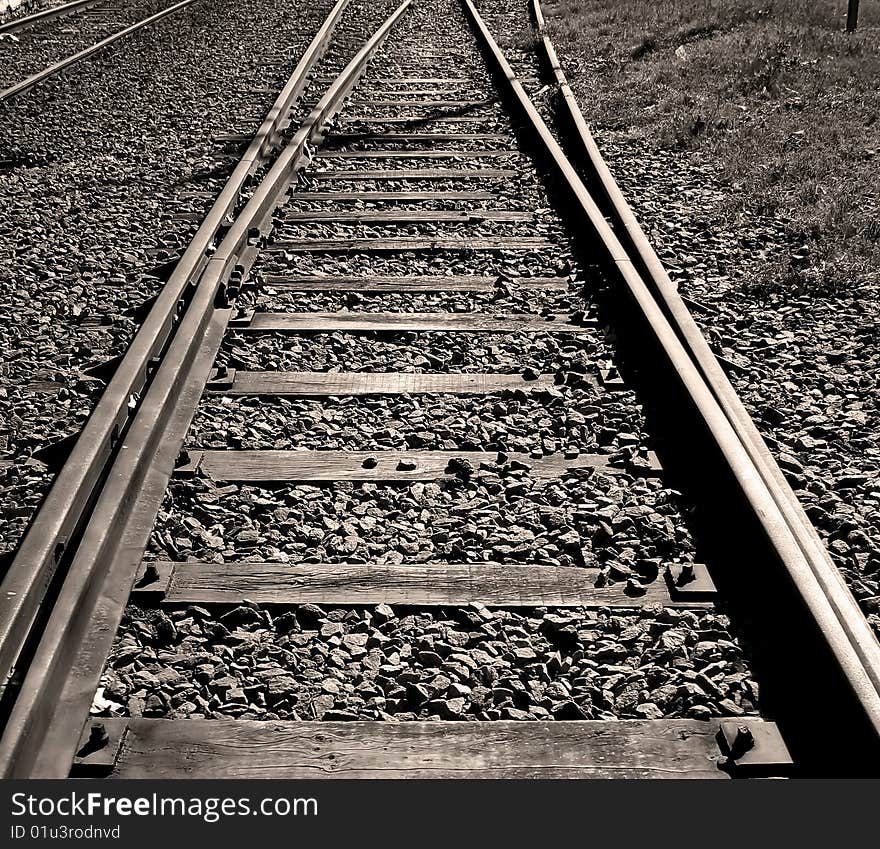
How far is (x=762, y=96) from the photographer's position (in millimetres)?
10477

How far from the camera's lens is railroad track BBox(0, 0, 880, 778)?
8.68 ft

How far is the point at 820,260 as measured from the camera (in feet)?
19.8

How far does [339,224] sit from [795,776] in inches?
190

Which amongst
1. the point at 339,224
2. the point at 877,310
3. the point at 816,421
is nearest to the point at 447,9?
the point at 339,224

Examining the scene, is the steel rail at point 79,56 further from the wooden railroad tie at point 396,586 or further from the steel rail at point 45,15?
the wooden railroad tie at point 396,586

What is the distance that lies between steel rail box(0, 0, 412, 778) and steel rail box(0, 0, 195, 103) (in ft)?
20.8

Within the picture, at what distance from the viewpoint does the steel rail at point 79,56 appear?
1046 cm

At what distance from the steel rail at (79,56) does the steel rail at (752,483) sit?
6.33 m

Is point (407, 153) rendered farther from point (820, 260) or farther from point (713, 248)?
point (820, 260)

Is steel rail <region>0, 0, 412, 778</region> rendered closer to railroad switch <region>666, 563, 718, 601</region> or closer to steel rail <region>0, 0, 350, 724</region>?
steel rail <region>0, 0, 350, 724</region>

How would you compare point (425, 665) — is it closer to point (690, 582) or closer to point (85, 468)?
point (690, 582)

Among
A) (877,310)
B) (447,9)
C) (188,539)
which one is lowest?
(188,539)

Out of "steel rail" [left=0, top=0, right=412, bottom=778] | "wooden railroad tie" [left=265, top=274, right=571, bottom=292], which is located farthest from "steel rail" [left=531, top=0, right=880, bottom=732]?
"steel rail" [left=0, top=0, right=412, bottom=778]

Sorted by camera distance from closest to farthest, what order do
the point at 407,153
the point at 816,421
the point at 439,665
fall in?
the point at 439,665
the point at 816,421
the point at 407,153
